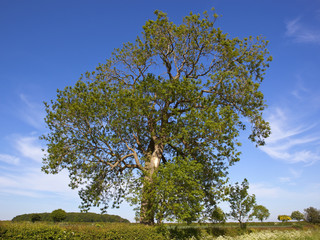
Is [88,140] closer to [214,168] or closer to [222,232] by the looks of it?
[214,168]

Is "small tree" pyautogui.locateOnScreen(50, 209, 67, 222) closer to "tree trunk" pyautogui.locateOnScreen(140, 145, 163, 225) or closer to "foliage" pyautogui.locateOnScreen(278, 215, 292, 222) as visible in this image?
"tree trunk" pyautogui.locateOnScreen(140, 145, 163, 225)

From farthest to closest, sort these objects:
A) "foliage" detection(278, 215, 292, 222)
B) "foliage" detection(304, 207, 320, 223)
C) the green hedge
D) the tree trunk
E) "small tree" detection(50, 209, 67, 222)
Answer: "foliage" detection(278, 215, 292, 222), "foliage" detection(304, 207, 320, 223), "small tree" detection(50, 209, 67, 222), the tree trunk, the green hedge

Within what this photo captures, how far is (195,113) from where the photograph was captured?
16953 mm

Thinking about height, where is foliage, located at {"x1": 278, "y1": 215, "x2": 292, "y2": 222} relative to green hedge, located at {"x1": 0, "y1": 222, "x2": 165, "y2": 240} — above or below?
above

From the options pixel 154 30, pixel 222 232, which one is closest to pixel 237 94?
pixel 154 30

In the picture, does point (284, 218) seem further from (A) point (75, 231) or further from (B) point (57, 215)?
(A) point (75, 231)

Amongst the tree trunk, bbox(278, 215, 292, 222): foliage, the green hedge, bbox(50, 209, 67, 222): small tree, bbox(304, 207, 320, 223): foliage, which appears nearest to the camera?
the green hedge

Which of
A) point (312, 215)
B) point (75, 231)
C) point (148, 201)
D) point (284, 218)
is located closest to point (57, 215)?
point (148, 201)

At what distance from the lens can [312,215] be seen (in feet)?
168

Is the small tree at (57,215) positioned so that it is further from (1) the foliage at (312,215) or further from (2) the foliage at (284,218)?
(2) the foliage at (284,218)

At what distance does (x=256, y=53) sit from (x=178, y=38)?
22.4 ft

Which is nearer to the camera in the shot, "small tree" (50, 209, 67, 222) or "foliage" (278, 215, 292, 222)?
"small tree" (50, 209, 67, 222)

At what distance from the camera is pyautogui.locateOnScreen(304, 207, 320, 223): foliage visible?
50.3 meters

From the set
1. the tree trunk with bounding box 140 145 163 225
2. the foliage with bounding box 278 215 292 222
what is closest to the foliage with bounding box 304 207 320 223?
the foliage with bounding box 278 215 292 222
